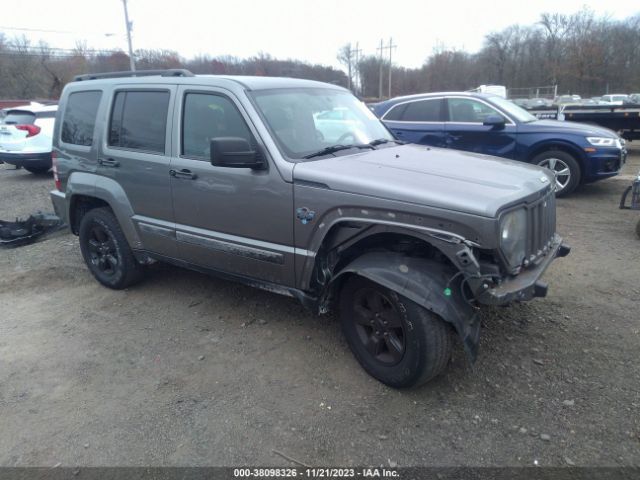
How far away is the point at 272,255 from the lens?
3.54m

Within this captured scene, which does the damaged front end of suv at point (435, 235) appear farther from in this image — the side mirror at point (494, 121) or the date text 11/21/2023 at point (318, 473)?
the side mirror at point (494, 121)

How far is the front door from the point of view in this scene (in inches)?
136

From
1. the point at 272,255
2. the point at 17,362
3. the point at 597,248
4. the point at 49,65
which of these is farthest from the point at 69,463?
the point at 49,65

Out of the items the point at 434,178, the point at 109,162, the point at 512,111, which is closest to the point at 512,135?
the point at 512,111

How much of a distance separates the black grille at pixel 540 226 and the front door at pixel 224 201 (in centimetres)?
158

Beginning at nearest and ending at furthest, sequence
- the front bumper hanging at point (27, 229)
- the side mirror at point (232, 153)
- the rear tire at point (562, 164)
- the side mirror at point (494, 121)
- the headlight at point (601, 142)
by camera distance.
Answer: the side mirror at point (232, 153)
the front bumper hanging at point (27, 229)
the headlight at point (601, 142)
the rear tire at point (562, 164)
the side mirror at point (494, 121)

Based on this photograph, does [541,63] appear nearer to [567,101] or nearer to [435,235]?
[567,101]

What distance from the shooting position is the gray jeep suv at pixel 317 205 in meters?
2.83

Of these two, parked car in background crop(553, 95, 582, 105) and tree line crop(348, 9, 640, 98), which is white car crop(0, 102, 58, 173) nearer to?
parked car in background crop(553, 95, 582, 105)

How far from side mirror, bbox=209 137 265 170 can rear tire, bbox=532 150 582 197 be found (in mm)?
6142

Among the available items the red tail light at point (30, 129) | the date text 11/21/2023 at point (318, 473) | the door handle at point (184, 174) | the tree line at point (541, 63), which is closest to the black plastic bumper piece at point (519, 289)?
the date text 11/21/2023 at point (318, 473)

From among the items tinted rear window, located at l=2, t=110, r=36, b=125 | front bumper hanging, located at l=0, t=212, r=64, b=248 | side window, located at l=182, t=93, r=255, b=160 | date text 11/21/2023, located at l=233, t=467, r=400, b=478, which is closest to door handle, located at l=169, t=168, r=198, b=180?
side window, located at l=182, t=93, r=255, b=160

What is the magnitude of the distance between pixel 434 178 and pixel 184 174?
2029mm

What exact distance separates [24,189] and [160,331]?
27.7ft
